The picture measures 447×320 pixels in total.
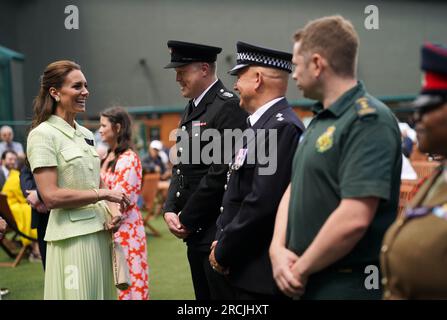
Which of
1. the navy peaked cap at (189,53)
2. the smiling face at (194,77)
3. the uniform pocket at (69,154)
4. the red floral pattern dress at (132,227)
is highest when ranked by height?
the navy peaked cap at (189,53)

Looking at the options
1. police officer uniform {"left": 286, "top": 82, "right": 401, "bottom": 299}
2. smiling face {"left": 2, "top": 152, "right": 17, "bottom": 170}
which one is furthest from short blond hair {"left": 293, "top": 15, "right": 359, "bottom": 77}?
smiling face {"left": 2, "top": 152, "right": 17, "bottom": 170}

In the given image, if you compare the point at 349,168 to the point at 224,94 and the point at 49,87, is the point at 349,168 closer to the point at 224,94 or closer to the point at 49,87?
the point at 224,94

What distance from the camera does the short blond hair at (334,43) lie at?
97.7 inches

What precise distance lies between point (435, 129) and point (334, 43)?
23.7 inches

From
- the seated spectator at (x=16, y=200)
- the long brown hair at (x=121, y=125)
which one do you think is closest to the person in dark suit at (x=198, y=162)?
the long brown hair at (x=121, y=125)

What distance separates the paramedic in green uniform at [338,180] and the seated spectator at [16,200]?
6.55 meters

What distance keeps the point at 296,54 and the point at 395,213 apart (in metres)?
0.74

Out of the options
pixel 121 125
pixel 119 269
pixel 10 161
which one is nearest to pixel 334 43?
pixel 119 269

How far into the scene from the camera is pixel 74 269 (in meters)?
3.76

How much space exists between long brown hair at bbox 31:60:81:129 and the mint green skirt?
0.75 meters

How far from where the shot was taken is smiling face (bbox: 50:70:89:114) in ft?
12.7

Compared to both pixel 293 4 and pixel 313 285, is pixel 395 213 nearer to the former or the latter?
pixel 313 285

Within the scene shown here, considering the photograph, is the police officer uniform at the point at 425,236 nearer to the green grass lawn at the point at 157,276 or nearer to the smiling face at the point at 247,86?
the smiling face at the point at 247,86
